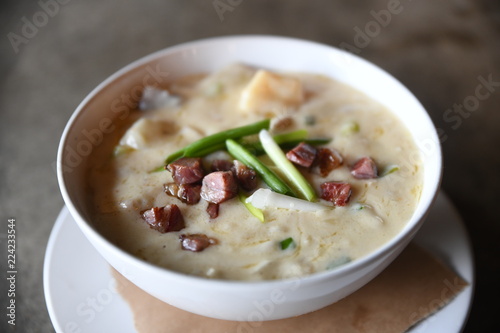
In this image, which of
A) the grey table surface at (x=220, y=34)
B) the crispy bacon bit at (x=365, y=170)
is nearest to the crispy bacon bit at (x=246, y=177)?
the crispy bacon bit at (x=365, y=170)

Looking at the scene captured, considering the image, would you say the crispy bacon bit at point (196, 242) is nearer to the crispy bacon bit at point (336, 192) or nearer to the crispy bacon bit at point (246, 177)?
the crispy bacon bit at point (246, 177)

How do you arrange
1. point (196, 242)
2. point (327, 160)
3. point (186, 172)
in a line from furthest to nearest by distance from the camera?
point (327, 160) → point (186, 172) → point (196, 242)

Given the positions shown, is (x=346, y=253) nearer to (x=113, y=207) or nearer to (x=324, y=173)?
(x=324, y=173)

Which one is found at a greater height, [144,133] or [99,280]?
[144,133]

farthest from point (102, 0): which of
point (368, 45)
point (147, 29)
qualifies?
point (368, 45)

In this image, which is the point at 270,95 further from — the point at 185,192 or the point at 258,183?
the point at 185,192

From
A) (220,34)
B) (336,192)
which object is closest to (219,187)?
(336,192)
